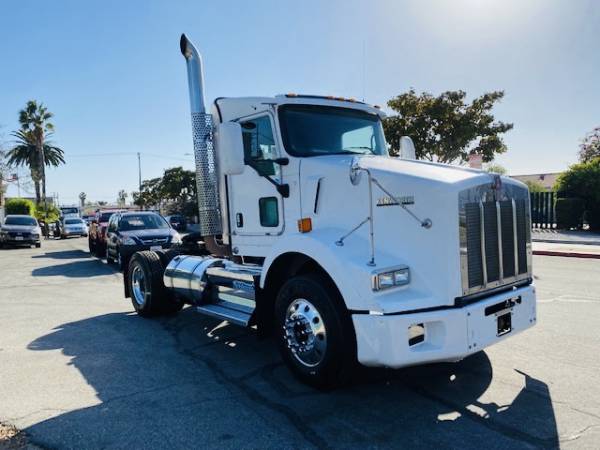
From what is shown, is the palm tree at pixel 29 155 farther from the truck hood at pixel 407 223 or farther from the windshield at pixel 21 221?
the truck hood at pixel 407 223

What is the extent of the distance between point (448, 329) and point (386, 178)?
1271 millimetres

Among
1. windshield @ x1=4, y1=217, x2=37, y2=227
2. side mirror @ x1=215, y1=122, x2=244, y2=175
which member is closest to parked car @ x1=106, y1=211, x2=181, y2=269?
side mirror @ x1=215, y1=122, x2=244, y2=175

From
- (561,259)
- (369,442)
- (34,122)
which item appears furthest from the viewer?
(34,122)

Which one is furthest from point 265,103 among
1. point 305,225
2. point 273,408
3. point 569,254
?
point 569,254

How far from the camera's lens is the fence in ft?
69.6

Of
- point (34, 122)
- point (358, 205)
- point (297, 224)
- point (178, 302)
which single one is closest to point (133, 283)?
point (178, 302)

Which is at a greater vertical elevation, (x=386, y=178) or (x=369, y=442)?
(x=386, y=178)

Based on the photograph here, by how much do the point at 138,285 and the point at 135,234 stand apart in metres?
5.95

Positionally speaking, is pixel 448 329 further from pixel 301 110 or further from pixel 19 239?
pixel 19 239

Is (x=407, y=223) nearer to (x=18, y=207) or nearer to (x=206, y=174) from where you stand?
(x=206, y=174)

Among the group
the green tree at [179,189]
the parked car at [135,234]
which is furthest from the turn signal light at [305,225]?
the green tree at [179,189]

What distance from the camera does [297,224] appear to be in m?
4.68

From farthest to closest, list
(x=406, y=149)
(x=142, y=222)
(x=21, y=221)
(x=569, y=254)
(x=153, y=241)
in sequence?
1. (x=21, y=221)
2. (x=142, y=222)
3. (x=569, y=254)
4. (x=153, y=241)
5. (x=406, y=149)

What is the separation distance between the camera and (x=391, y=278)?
3.57m
